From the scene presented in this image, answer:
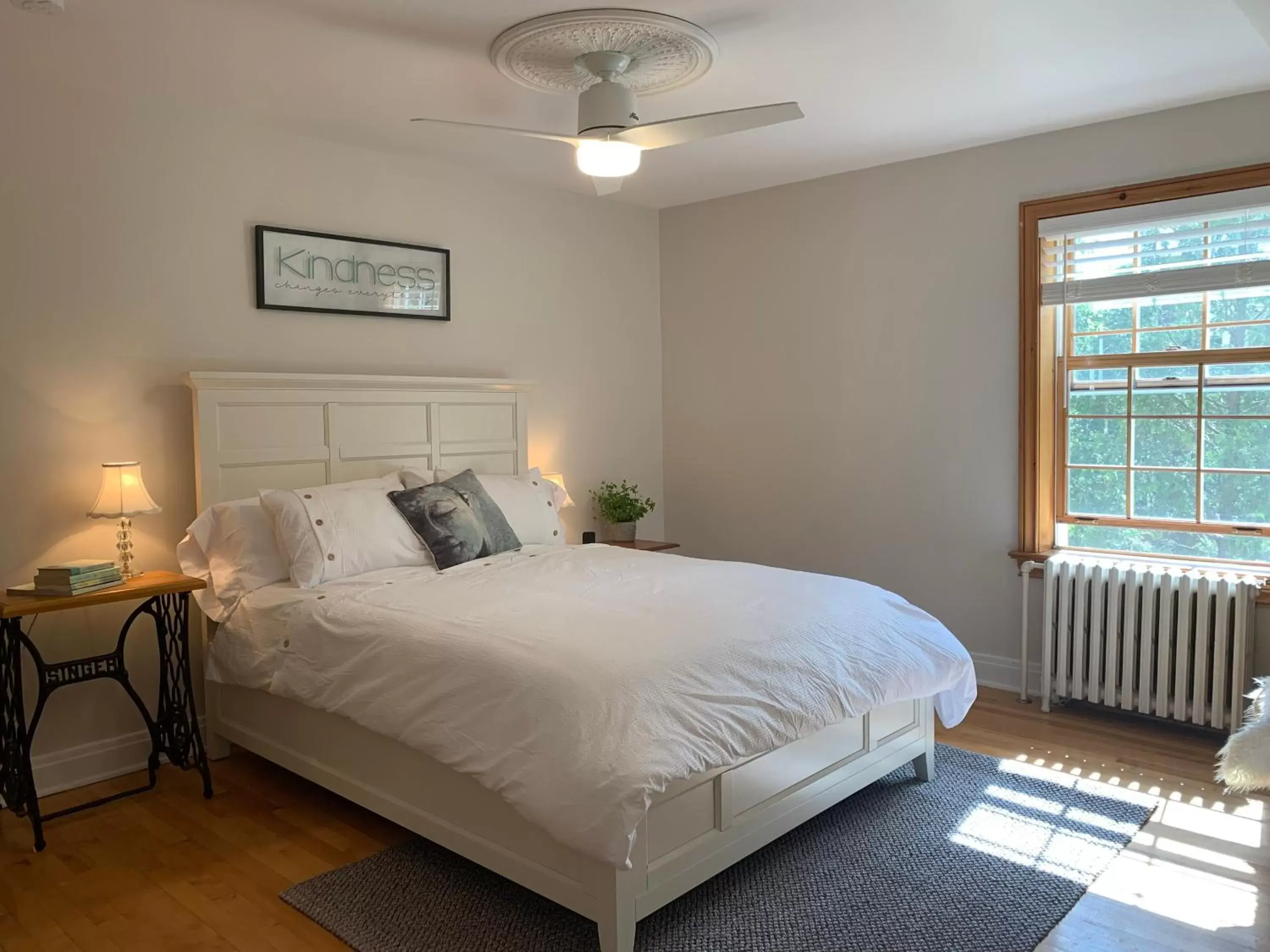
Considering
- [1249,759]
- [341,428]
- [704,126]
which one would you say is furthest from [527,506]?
[1249,759]

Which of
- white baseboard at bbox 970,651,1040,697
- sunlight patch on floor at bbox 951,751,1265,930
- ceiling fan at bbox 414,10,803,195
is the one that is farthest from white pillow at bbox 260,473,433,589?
white baseboard at bbox 970,651,1040,697

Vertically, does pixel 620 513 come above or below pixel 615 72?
below

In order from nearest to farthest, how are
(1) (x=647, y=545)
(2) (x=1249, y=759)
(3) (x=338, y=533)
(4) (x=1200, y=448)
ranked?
(2) (x=1249, y=759), (3) (x=338, y=533), (4) (x=1200, y=448), (1) (x=647, y=545)

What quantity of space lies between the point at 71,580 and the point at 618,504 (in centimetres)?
270

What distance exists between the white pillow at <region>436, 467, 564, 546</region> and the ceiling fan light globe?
59.8 inches

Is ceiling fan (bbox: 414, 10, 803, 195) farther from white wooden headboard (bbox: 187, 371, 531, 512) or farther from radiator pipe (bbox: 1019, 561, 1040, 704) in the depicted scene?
radiator pipe (bbox: 1019, 561, 1040, 704)

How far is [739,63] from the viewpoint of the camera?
305 centimetres

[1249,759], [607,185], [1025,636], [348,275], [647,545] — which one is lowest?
[1025,636]

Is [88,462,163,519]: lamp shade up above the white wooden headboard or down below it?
below

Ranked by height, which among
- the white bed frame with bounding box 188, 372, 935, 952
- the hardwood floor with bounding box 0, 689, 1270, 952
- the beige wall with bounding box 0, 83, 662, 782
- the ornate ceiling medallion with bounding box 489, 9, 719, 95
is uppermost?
the ornate ceiling medallion with bounding box 489, 9, 719, 95

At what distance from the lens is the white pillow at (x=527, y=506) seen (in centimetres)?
401

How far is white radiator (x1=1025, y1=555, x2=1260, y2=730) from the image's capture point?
3490 millimetres

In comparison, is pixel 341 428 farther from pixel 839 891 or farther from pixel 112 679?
pixel 839 891

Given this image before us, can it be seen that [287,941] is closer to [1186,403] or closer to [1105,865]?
[1105,865]
